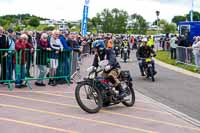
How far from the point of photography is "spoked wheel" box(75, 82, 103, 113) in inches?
420

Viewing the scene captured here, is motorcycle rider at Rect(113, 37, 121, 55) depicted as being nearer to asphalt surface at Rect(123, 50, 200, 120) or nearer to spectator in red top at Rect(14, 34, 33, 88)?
asphalt surface at Rect(123, 50, 200, 120)

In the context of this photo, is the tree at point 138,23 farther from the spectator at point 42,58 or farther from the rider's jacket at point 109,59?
the rider's jacket at point 109,59

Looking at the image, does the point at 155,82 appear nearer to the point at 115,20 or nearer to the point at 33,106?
the point at 33,106

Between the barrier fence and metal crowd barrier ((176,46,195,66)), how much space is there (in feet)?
30.9

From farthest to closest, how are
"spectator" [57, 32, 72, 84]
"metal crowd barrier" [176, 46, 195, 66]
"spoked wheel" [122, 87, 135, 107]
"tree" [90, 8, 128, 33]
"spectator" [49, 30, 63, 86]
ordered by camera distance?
"tree" [90, 8, 128, 33] → "metal crowd barrier" [176, 46, 195, 66] → "spectator" [57, 32, 72, 84] → "spectator" [49, 30, 63, 86] → "spoked wheel" [122, 87, 135, 107]

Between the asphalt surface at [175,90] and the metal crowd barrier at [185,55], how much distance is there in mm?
3724

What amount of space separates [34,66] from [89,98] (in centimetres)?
487

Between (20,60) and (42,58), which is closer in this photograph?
(20,60)

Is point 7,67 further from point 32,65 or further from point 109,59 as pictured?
point 109,59

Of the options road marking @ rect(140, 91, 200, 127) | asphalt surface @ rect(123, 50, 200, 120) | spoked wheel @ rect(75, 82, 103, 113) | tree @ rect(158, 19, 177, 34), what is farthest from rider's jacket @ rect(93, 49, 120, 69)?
tree @ rect(158, 19, 177, 34)

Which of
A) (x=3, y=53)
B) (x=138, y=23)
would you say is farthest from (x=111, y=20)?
(x=3, y=53)

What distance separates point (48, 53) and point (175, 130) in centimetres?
717

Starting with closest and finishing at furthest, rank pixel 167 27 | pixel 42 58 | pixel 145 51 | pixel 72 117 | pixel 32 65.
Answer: pixel 72 117 < pixel 32 65 < pixel 42 58 < pixel 145 51 < pixel 167 27

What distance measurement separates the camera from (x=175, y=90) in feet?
51.0
